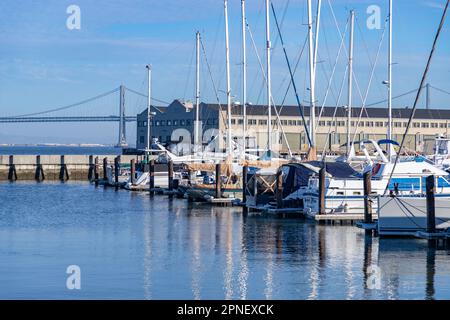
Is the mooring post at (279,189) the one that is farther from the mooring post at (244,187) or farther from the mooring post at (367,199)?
the mooring post at (367,199)

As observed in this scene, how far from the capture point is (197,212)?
54594 mm

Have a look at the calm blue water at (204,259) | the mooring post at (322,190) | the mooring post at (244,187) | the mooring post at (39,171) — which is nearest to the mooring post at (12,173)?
the mooring post at (39,171)

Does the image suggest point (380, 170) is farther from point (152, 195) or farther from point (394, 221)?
point (152, 195)

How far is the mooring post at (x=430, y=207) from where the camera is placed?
35.4 metres

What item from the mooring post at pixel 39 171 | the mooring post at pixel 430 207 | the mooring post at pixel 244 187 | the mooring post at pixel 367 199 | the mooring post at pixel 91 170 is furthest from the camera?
the mooring post at pixel 91 170

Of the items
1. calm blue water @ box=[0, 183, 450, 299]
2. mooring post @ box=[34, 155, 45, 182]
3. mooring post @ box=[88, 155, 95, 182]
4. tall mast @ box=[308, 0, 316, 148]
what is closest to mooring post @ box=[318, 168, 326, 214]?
calm blue water @ box=[0, 183, 450, 299]

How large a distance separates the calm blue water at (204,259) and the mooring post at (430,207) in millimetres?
815

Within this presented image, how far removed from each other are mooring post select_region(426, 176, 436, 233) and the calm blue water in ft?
2.67

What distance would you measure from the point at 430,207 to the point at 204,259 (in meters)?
8.67

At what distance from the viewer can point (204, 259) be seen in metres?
34.0

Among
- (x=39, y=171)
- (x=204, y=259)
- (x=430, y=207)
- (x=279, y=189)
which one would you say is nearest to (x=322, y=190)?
(x=279, y=189)

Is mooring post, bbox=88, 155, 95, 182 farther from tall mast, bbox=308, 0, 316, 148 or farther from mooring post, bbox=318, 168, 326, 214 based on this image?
mooring post, bbox=318, 168, 326, 214
